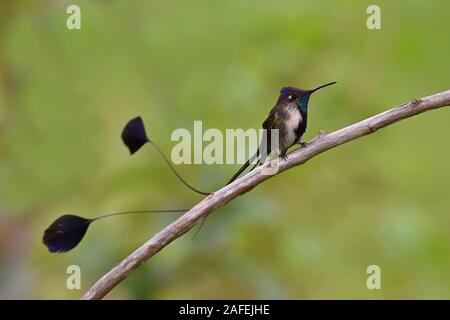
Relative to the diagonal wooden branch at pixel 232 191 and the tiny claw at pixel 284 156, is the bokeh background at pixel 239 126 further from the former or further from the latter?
the diagonal wooden branch at pixel 232 191

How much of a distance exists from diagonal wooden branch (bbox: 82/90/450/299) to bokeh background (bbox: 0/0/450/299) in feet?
3.73

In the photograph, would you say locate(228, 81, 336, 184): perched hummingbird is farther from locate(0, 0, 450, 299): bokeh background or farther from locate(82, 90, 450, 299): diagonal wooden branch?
locate(0, 0, 450, 299): bokeh background

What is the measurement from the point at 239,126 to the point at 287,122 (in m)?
1.17

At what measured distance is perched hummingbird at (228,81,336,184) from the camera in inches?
51.7

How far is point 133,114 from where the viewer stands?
8.67ft

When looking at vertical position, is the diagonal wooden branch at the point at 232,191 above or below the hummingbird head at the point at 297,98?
below

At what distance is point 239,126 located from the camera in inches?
98.3

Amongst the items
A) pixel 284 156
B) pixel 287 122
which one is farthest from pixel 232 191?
pixel 287 122

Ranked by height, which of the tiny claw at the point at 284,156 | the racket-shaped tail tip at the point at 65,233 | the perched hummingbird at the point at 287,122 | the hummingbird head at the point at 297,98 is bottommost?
the racket-shaped tail tip at the point at 65,233

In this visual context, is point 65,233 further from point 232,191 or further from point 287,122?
point 287,122

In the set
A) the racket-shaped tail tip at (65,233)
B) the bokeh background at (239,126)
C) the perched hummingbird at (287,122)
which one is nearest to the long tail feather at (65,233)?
the racket-shaped tail tip at (65,233)

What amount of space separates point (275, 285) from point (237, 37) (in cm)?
100

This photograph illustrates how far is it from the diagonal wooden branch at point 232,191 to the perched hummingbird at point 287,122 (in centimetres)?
13

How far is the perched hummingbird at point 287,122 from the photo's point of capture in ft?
4.31
